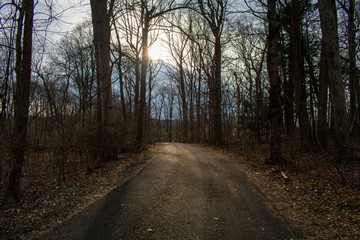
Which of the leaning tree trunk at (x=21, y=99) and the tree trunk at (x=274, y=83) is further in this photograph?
the tree trunk at (x=274, y=83)

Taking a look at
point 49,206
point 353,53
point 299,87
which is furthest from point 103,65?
point 299,87

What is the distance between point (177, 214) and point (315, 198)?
10.7 feet

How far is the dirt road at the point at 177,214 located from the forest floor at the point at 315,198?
430 millimetres

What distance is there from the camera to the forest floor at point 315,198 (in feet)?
11.5

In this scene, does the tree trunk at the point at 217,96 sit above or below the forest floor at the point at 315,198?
above

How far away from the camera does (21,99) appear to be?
198 inches

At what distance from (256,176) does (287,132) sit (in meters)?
13.8

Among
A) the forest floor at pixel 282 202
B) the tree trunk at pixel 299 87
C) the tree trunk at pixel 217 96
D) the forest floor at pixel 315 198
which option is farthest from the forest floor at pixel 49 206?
the tree trunk at pixel 217 96

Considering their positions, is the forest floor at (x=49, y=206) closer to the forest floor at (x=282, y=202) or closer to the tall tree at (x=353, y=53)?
the forest floor at (x=282, y=202)

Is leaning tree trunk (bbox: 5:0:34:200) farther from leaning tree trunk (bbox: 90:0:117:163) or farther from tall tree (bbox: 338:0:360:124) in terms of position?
tall tree (bbox: 338:0:360:124)

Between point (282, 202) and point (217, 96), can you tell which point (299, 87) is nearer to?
point (217, 96)

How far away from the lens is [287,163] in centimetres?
822

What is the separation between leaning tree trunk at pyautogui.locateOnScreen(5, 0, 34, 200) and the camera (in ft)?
16.0

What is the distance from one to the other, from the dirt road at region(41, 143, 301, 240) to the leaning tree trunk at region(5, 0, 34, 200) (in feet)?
7.27
